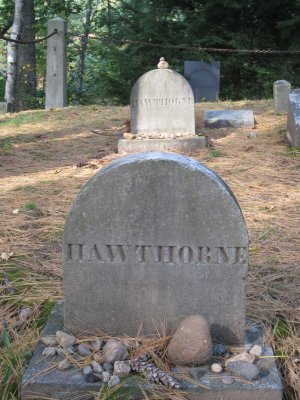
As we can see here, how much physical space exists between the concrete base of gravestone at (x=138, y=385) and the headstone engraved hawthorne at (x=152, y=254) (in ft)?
0.04

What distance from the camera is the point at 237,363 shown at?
233 cm

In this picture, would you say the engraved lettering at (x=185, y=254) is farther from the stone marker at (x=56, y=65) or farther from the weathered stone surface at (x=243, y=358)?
the stone marker at (x=56, y=65)

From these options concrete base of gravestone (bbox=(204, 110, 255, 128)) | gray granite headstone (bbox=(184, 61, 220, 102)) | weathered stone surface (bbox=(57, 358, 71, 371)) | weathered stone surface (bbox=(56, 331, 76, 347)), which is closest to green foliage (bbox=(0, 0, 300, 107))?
gray granite headstone (bbox=(184, 61, 220, 102))

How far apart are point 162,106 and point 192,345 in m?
5.51

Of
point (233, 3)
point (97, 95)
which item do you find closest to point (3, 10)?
point (97, 95)

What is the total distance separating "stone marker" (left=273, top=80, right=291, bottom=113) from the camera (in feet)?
28.7

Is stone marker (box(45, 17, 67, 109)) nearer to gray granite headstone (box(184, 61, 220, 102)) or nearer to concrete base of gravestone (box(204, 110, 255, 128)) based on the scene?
gray granite headstone (box(184, 61, 220, 102))

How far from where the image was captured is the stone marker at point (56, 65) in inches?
445

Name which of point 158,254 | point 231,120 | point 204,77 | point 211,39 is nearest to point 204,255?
point 158,254

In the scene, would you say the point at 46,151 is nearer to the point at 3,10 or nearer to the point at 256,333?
the point at 256,333

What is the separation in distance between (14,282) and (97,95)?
49.6 ft

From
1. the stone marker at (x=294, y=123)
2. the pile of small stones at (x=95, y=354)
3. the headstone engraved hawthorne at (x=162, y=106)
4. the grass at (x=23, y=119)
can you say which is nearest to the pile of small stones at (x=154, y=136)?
the headstone engraved hawthorne at (x=162, y=106)

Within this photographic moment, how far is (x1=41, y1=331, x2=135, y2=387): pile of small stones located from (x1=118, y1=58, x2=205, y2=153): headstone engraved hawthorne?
4998mm

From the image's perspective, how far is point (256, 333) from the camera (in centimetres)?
265
